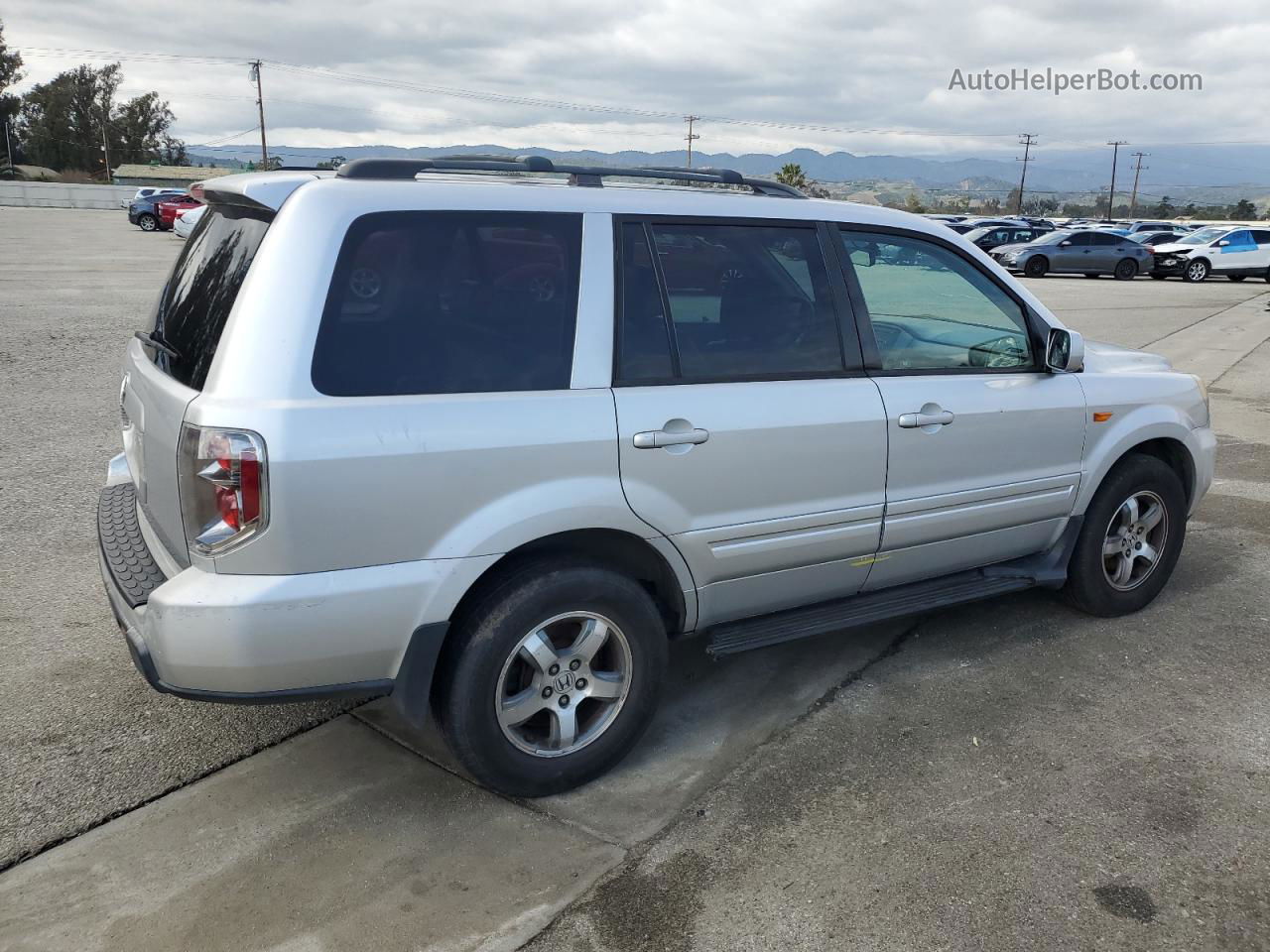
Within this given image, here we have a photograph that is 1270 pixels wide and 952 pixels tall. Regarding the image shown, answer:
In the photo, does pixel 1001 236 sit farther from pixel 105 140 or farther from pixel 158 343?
pixel 105 140

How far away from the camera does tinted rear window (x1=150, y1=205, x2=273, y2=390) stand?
2.90 meters

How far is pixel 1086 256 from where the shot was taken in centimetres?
3080

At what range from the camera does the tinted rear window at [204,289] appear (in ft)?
9.50

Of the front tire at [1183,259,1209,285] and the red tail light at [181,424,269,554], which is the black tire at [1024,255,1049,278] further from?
the red tail light at [181,424,269,554]

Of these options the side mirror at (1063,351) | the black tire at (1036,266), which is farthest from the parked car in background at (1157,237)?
the side mirror at (1063,351)

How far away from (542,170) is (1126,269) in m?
31.8

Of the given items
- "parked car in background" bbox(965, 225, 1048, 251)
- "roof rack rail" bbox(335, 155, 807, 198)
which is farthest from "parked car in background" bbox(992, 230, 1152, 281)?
"roof rack rail" bbox(335, 155, 807, 198)

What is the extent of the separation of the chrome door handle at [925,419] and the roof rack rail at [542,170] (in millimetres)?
896

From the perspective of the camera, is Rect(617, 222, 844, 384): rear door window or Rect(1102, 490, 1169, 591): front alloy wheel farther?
Rect(1102, 490, 1169, 591): front alloy wheel

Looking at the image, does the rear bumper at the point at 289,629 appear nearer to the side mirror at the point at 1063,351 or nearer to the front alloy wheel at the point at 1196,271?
the side mirror at the point at 1063,351

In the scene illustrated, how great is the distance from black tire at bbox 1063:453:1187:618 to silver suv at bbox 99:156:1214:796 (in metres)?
0.38

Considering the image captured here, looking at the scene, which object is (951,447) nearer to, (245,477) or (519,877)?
(519,877)

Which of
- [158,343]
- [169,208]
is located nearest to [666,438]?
[158,343]

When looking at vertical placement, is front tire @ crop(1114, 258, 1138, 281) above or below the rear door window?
below
